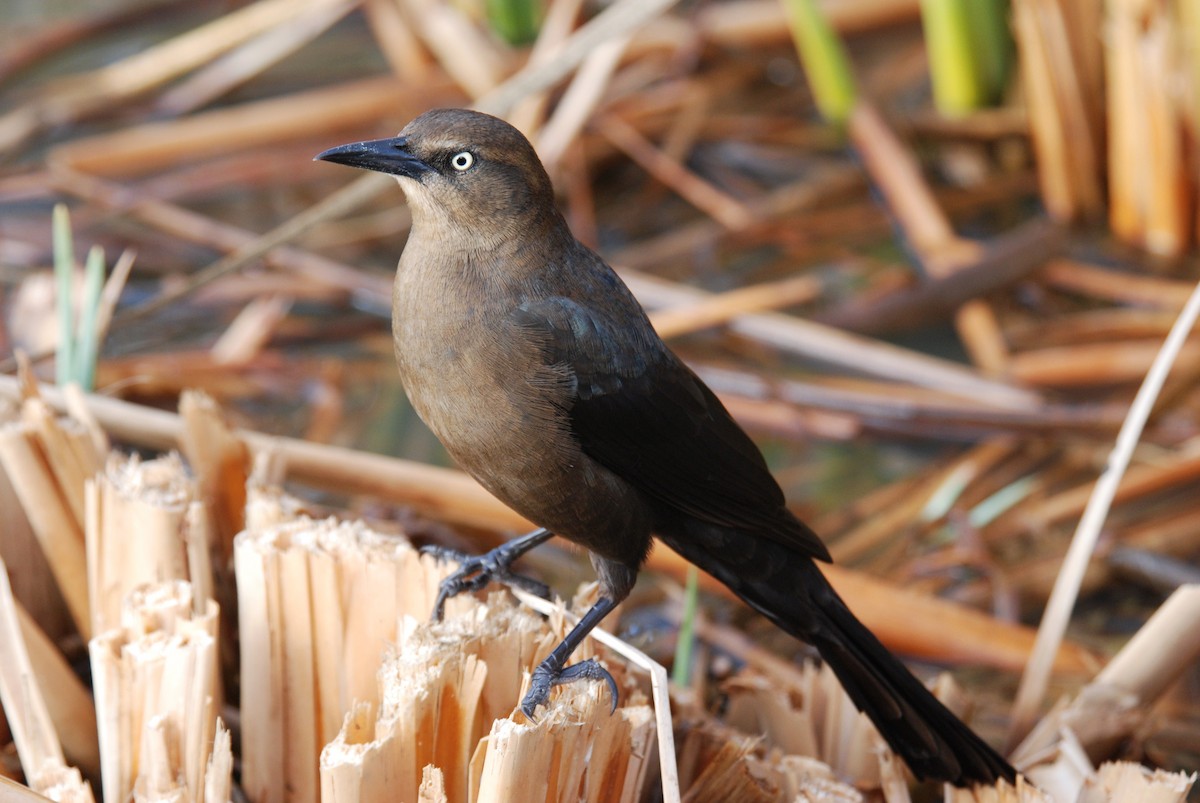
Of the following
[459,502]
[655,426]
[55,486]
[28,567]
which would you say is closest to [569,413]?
[655,426]

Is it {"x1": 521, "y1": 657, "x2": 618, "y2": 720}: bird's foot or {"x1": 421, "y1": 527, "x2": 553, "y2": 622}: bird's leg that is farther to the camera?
{"x1": 421, "y1": 527, "x2": 553, "y2": 622}: bird's leg

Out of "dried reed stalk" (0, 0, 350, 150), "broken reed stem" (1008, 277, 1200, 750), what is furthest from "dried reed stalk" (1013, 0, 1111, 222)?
"dried reed stalk" (0, 0, 350, 150)

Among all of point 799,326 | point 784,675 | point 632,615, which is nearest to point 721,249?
point 799,326

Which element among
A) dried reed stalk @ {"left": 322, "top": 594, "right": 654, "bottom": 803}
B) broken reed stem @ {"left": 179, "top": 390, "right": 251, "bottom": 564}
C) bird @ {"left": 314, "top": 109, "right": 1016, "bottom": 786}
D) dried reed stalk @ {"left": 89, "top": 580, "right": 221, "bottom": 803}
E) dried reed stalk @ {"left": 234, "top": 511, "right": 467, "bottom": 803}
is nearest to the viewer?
dried reed stalk @ {"left": 322, "top": 594, "right": 654, "bottom": 803}

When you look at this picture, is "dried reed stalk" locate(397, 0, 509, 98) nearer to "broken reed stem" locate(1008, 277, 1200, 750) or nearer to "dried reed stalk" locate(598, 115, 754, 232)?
"dried reed stalk" locate(598, 115, 754, 232)

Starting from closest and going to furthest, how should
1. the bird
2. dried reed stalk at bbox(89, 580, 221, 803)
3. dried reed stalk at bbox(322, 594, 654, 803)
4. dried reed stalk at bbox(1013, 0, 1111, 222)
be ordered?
dried reed stalk at bbox(322, 594, 654, 803) < dried reed stalk at bbox(89, 580, 221, 803) < the bird < dried reed stalk at bbox(1013, 0, 1111, 222)

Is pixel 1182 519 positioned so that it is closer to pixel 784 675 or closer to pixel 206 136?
pixel 784 675

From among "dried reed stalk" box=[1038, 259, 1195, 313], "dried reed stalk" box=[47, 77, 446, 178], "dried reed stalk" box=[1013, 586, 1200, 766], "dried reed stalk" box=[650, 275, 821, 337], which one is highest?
"dried reed stalk" box=[47, 77, 446, 178]

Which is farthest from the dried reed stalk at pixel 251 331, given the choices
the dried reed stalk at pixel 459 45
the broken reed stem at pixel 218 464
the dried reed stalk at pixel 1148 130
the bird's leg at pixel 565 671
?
the dried reed stalk at pixel 1148 130
